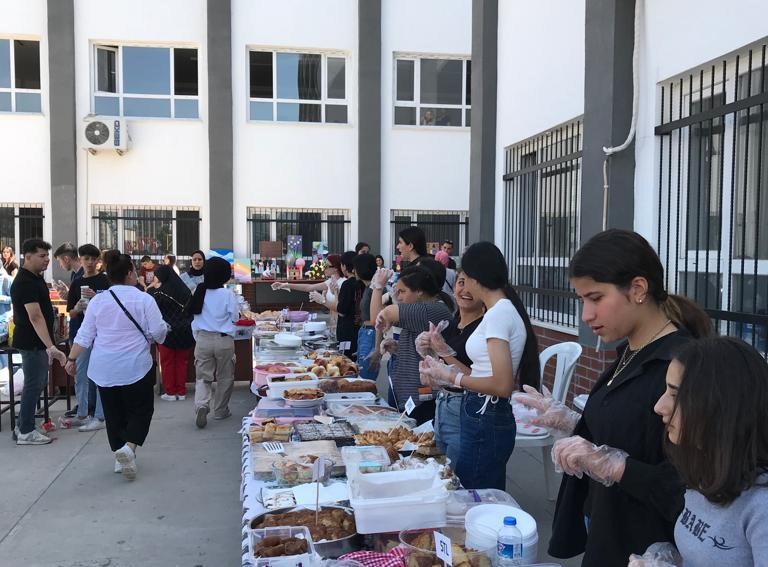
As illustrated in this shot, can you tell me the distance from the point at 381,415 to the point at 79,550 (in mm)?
2038

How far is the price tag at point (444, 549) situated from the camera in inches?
71.1

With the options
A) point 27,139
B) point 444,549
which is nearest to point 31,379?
point 444,549

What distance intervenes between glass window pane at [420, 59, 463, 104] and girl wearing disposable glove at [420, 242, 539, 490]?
11.9 meters

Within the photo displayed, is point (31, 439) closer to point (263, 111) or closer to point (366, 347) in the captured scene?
point (366, 347)

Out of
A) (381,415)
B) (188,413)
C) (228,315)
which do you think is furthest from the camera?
(188,413)

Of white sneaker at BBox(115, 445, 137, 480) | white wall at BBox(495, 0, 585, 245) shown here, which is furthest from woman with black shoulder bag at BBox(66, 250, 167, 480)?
white wall at BBox(495, 0, 585, 245)

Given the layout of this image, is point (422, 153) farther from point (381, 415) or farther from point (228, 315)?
point (381, 415)

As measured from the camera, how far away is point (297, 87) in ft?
44.7

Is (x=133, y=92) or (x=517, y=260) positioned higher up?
(x=133, y=92)

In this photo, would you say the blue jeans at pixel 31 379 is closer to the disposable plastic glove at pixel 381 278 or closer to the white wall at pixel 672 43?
the disposable plastic glove at pixel 381 278

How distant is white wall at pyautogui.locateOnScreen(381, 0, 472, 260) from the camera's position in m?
13.6

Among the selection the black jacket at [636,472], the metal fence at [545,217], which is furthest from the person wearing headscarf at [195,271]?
the black jacket at [636,472]

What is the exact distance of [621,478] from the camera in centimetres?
162

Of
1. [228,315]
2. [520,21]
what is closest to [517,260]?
[520,21]
